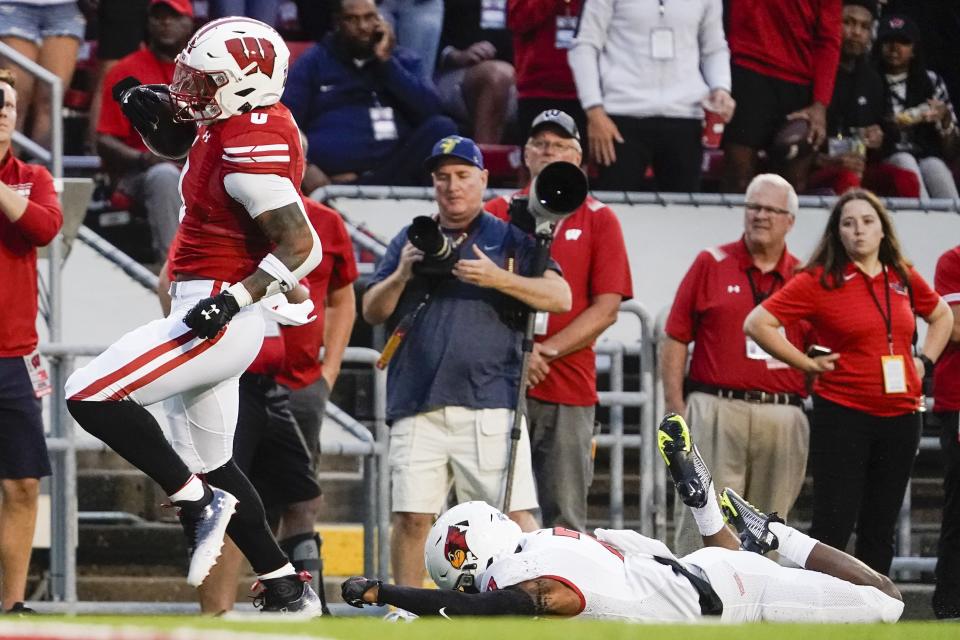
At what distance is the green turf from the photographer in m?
4.64

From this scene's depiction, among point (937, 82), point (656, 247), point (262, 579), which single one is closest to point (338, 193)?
point (656, 247)

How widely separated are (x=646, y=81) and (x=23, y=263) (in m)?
3.99

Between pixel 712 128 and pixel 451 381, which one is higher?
pixel 712 128

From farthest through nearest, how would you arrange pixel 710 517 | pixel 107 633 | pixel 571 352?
pixel 571 352
pixel 710 517
pixel 107 633

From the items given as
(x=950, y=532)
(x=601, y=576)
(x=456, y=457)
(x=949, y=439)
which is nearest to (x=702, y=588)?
(x=601, y=576)

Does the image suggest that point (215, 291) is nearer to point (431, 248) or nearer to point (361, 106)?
point (431, 248)

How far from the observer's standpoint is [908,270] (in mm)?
8438

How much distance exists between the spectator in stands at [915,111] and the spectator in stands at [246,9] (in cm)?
403

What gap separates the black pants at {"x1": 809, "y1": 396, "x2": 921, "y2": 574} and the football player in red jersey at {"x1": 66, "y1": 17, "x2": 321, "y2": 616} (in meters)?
2.69

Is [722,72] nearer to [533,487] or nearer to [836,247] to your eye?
[836,247]

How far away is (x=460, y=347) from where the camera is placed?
7.68 m

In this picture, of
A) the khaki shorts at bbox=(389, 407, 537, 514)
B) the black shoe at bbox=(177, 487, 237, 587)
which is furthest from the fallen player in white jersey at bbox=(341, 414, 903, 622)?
the khaki shorts at bbox=(389, 407, 537, 514)

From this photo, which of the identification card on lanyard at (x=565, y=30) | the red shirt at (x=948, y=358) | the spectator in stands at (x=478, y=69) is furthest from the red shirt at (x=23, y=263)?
the spectator in stands at (x=478, y=69)

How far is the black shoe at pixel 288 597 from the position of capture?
20.9 ft
